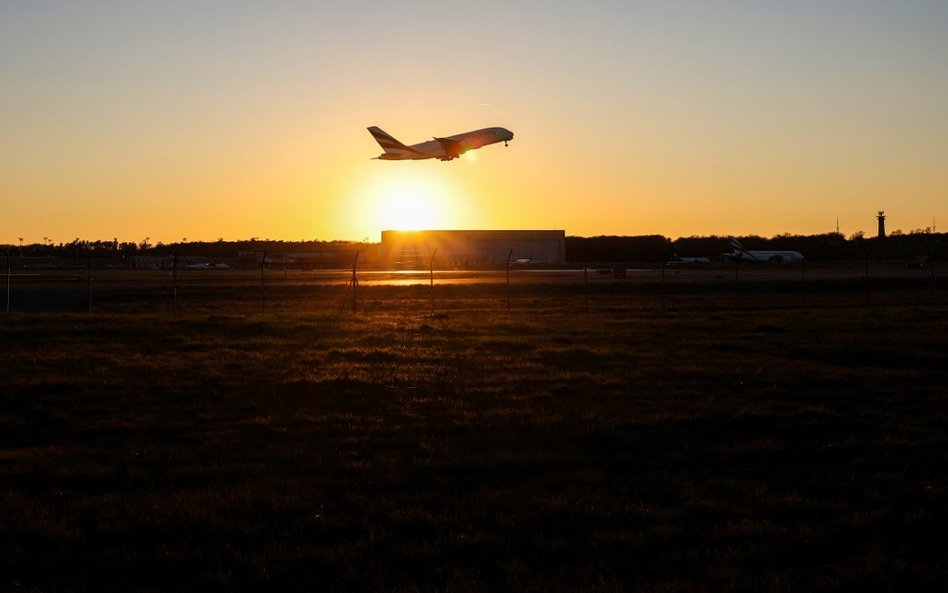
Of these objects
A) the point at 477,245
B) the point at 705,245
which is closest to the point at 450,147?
the point at 477,245

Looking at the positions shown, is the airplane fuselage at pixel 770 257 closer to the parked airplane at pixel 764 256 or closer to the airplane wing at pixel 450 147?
→ the parked airplane at pixel 764 256

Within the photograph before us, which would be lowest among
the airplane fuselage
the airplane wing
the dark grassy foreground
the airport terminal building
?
the dark grassy foreground

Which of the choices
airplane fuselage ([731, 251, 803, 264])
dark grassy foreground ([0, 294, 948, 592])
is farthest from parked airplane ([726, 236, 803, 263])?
dark grassy foreground ([0, 294, 948, 592])

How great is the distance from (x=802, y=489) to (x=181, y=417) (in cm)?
784

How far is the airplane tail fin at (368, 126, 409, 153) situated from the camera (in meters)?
61.7

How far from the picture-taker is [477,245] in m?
135

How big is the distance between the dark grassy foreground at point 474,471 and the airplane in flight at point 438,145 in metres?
39.8

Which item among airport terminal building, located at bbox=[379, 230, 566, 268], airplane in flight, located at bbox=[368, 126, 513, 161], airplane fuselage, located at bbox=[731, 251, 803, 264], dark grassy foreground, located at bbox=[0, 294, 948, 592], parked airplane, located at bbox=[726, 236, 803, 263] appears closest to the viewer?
dark grassy foreground, located at bbox=[0, 294, 948, 592]

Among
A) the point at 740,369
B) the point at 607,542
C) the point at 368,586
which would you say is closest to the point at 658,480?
the point at 607,542

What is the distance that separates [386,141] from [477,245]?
235 ft

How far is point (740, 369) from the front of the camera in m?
17.4

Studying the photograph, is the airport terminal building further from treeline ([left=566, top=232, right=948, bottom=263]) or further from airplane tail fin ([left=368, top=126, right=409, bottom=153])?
airplane tail fin ([left=368, top=126, right=409, bottom=153])

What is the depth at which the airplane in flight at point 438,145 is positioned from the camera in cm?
5856

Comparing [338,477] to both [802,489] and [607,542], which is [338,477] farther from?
[802,489]
